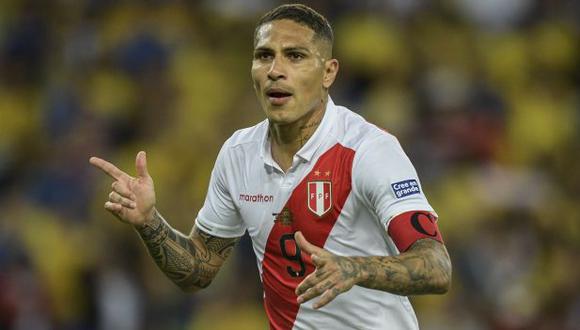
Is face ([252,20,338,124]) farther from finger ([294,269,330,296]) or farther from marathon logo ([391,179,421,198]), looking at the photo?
finger ([294,269,330,296])

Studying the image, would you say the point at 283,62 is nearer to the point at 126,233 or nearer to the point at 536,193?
the point at 126,233

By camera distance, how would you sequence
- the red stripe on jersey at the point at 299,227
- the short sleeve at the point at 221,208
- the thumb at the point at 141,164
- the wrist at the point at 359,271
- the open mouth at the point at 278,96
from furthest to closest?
the short sleeve at the point at 221,208, the thumb at the point at 141,164, the open mouth at the point at 278,96, the red stripe on jersey at the point at 299,227, the wrist at the point at 359,271

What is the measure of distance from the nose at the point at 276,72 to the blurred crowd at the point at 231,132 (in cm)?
343

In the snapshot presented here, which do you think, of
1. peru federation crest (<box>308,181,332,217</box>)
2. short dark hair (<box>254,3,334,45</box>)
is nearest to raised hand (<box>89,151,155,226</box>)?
peru federation crest (<box>308,181,332,217</box>)

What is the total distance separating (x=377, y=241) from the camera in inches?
189

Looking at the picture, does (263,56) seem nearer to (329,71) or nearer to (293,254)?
(329,71)

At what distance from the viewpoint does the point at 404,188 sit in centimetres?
452

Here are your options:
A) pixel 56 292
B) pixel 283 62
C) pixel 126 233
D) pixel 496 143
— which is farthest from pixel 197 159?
pixel 283 62

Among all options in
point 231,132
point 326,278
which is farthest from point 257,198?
point 231,132

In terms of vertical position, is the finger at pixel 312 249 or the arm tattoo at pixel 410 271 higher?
the finger at pixel 312 249

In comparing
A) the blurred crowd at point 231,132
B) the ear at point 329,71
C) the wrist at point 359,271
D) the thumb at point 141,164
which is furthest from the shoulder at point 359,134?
the blurred crowd at point 231,132

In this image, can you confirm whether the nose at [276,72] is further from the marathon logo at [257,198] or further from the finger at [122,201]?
the finger at [122,201]

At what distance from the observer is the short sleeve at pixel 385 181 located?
450cm

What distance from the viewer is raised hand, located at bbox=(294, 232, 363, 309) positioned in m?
3.97
